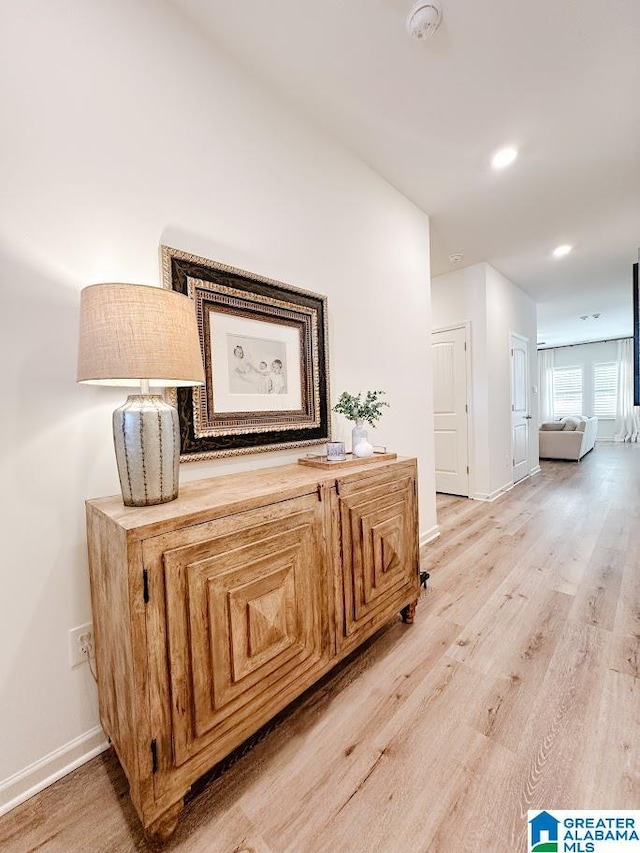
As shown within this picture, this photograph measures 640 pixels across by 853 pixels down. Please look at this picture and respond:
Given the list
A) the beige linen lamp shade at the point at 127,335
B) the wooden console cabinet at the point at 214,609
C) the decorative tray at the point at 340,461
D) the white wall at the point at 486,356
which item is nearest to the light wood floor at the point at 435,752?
the wooden console cabinet at the point at 214,609

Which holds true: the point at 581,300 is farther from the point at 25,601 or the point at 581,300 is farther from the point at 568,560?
the point at 25,601

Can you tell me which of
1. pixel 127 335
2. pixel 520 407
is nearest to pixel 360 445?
pixel 127 335

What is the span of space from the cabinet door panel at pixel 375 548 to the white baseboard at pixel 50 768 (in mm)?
937

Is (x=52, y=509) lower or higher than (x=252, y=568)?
higher

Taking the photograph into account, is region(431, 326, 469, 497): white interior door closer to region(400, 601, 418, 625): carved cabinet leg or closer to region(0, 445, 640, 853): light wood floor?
region(0, 445, 640, 853): light wood floor

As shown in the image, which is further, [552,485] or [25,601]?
[552,485]

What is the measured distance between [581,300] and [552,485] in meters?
3.31

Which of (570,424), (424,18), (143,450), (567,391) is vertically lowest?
(570,424)

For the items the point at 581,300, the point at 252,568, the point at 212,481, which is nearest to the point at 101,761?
the point at 252,568

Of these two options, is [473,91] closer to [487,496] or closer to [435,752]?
[435,752]

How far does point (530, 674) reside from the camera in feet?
5.00

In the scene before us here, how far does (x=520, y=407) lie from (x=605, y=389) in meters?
6.67

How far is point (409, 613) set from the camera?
1.90 meters

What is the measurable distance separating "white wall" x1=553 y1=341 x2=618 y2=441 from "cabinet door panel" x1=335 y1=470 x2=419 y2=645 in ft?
34.9
